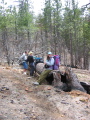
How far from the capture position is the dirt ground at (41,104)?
14.6ft

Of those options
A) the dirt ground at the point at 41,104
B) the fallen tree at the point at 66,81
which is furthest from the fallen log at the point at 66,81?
the dirt ground at the point at 41,104

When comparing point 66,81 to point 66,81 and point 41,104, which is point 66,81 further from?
point 41,104

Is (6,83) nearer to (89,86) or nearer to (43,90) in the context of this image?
(43,90)

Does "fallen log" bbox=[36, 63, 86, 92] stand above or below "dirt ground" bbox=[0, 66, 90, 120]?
above

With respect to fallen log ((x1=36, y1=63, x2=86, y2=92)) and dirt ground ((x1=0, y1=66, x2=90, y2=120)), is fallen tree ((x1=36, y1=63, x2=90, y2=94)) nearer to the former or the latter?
fallen log ((x1=36, y1=63, x2=86, y2=92))

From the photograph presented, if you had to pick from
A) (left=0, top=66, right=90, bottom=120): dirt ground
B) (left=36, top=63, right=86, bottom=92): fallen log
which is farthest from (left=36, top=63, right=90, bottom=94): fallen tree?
(left=0, top=66, right=90, bottom=120): dirt ground

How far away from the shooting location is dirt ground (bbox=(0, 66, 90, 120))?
4461 millimetres

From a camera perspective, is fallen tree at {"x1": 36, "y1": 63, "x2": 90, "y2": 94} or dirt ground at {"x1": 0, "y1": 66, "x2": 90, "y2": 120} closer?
dirt ground at {"x1": 0, "y1": 66, "x2": 90, "y2": 120}

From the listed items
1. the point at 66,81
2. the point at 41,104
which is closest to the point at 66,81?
the point at 66,81

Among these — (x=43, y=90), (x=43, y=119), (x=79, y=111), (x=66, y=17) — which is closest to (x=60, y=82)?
(x=43, y=90)

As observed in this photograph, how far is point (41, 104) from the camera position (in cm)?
539

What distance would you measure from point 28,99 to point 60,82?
233cm

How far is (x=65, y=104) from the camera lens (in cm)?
540

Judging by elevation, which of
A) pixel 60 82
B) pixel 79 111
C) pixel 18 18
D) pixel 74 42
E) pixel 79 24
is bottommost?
pixel 79 111
